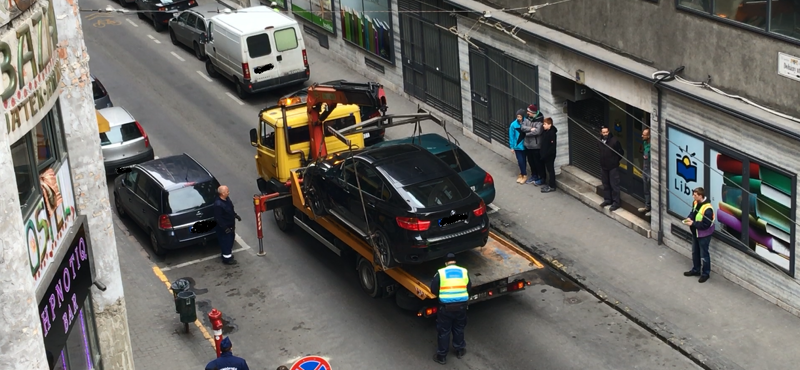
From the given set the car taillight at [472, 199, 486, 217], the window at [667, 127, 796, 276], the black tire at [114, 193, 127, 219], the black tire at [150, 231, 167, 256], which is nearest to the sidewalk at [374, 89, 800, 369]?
the window at [667, 127, 796, 276]

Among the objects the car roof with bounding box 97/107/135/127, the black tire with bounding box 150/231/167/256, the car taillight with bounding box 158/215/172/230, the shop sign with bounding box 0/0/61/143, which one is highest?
the shop sign with bounding box 0/0/61/143

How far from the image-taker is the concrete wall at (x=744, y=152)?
16516 mm

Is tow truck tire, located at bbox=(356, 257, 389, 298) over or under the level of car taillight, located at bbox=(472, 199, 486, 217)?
under

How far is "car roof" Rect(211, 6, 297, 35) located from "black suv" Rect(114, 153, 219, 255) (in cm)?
767

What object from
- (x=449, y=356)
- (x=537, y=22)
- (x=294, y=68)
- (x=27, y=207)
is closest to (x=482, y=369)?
(x=449, y=356)

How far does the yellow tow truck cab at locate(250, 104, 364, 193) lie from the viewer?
20.6 m

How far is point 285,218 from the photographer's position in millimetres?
21156

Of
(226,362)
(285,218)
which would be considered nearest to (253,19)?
(285,218)

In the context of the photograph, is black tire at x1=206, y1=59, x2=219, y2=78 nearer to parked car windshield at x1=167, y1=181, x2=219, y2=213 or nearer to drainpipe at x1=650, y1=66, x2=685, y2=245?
parked car windshield at x1=167, y1=181, x2=219, y2=213

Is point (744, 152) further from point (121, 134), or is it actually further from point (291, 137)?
point (121, 134)

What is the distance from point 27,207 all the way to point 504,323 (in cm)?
812

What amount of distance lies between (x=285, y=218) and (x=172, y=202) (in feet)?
7.36

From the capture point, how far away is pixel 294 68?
93.7 feet

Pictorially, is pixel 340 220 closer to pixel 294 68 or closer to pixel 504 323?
pixel 504 323
